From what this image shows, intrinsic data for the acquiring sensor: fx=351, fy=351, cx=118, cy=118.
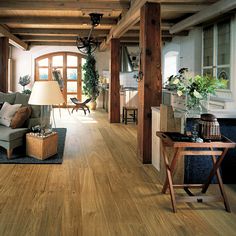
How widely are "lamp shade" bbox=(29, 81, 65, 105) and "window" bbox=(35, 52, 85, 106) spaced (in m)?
8.84

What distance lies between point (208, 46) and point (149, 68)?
3704mm

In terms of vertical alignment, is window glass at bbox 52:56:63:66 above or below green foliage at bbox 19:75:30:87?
above

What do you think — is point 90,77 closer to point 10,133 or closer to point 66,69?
point 66,69

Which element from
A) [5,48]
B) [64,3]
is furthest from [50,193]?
[5,48]

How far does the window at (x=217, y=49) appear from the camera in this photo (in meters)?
7.19

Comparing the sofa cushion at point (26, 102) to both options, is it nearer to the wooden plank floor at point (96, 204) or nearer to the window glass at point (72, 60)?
the wooden plank floor at point (96, 204)

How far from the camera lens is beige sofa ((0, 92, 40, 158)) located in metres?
5.37

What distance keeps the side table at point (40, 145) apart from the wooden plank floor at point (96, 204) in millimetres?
314

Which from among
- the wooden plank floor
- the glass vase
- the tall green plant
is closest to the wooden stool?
the tall green plant

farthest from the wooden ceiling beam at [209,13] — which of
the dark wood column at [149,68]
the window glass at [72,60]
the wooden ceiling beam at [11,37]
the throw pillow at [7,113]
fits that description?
the window glass at [72,60]

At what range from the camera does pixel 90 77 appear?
12992 mm

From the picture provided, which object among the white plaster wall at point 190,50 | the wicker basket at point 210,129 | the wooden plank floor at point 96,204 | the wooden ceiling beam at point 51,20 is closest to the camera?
the wooden plank floor at point 96,204

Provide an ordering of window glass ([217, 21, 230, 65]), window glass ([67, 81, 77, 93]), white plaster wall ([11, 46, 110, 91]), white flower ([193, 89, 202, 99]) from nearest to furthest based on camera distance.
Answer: white flower ([193, 89, 202, 99]), window glass ([217, 21, 230, 65]), white plaster wall ([11, 46, 110, 91]), window glass ([67, 81, 77, 93])

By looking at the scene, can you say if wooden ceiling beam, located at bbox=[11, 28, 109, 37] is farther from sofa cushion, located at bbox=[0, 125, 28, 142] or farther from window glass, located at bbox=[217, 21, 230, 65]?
sofa cushion, located at bbox=[0, 125, 28, 142]
